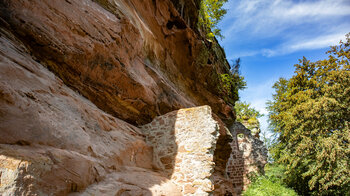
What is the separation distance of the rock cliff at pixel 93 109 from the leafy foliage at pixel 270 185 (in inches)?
272

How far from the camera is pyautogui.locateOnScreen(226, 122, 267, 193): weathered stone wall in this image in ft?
37.4

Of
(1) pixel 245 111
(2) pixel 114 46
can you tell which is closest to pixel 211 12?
(2) pixel 114 46

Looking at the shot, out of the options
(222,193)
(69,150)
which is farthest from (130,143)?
(222,193)

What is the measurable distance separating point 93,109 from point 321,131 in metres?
10.9

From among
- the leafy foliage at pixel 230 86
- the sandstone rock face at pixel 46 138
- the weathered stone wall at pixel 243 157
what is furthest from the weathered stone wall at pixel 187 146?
the weathered stone wall at pixel 243 157

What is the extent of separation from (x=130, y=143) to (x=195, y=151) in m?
1.46

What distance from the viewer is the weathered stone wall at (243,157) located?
11391 millimetres

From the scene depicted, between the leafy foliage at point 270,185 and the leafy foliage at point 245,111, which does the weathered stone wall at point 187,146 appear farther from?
the leafy foliage at point 245,111

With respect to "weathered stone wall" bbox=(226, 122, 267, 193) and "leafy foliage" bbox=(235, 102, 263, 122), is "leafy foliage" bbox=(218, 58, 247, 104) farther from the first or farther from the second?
"leafy foliage" bbox=(235, 102, 263, 122)

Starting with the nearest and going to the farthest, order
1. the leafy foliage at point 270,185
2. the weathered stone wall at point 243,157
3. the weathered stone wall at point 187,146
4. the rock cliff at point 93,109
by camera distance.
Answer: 1. the rock cliff at point 93,109
2. the weathered stone wall at point 187,146
3. the leafy foliage at point 270,185
4. the weathered stone wall at point 243,157

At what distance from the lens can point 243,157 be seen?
11.9 metres

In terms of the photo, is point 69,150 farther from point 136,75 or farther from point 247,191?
point 247,191

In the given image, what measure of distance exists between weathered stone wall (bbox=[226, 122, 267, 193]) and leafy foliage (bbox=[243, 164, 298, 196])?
1.58 feet

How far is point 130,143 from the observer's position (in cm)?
432
